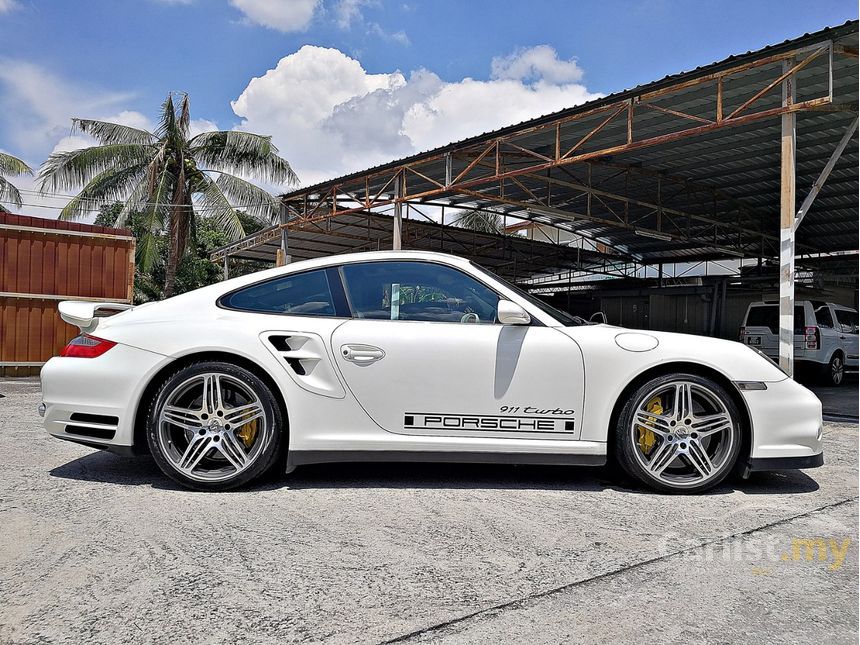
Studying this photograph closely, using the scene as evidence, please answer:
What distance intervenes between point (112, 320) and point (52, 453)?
1.42m

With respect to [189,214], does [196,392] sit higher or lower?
lower

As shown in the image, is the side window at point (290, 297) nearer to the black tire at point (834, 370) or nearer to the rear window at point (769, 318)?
the rear window at point (769, 318)

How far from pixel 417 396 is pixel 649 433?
4.43ft

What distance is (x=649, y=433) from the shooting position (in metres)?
3.73

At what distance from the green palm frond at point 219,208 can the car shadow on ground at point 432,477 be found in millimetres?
17482

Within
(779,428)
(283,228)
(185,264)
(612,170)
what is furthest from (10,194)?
(779,428)

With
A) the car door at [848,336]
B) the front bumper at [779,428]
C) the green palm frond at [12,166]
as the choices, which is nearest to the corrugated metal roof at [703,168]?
the car door at [848,336]

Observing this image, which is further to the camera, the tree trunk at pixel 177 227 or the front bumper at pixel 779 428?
the tree trunk at pixel 177 227

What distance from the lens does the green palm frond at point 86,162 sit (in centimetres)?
1962

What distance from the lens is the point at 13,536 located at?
110 inches

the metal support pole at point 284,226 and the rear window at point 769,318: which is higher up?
the metal support pole at point 284,226

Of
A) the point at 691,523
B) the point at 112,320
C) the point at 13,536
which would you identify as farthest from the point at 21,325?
the point at 691,523

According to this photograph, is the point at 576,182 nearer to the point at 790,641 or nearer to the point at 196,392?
the point at 196,392

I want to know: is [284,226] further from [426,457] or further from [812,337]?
[426,457]
